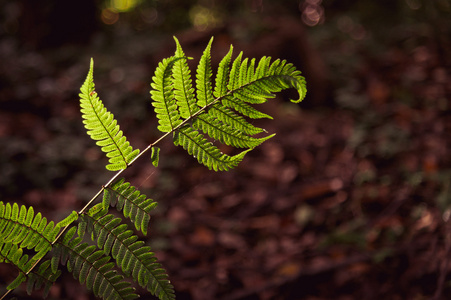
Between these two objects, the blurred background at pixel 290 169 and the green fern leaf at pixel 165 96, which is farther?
the blurred background at pixel 290 169

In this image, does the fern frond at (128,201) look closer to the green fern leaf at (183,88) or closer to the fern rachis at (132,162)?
the fern rachis at (132,162)

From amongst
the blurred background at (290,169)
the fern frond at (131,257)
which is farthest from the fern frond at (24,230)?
the blurred background at (290,169)

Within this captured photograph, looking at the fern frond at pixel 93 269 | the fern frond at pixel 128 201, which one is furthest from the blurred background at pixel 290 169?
the fern frond at pixel 93 269

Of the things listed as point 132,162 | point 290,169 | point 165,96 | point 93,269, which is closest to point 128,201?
point 132,162

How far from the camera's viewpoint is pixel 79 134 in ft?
13.6

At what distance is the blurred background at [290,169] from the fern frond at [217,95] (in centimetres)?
34

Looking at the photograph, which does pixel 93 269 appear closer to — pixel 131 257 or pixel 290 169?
pixel 131 257

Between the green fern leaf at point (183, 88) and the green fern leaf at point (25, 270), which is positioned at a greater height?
the green fern leaf at point (183, 88)

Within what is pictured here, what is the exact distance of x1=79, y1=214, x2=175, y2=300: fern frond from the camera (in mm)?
936

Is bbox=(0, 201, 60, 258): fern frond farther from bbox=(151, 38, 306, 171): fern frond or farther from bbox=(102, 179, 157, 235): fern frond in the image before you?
bbox=(151, 38, 306, 171): fern frond

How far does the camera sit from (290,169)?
3.20 metres

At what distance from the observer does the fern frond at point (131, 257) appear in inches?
36.9

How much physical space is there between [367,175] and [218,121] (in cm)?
209

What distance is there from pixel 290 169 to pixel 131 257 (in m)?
2.43
